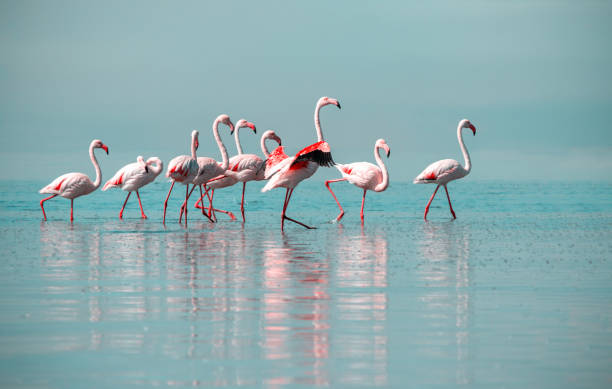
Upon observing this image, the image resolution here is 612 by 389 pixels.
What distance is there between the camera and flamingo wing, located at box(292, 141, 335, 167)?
13531mm

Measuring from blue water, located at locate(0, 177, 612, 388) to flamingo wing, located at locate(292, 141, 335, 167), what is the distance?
2.23 meters

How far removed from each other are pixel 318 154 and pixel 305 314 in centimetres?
782

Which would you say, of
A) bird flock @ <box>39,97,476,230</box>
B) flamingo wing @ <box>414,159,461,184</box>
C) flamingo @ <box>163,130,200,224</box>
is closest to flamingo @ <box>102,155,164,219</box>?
bird flock @ <box>39,97,476,230</box>

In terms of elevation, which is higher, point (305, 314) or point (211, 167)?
point (211, 167)

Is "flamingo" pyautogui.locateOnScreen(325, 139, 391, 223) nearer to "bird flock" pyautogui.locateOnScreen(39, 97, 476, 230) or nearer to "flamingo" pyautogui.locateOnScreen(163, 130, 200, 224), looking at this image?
"bird flock" pyautogui.locateOnScreen(39, 97, 476, 230)

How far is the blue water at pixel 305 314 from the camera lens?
432 centimetres

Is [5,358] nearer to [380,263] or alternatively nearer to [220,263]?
[220,263]

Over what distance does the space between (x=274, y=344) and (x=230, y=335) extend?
0.39 metres

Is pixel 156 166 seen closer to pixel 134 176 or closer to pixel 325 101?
pixel 134 176

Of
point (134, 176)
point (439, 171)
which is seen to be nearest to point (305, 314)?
point (134, 176)

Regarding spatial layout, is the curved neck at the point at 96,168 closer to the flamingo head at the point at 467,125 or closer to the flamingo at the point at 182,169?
the flamingo at the point at 182,169

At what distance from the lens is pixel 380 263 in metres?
9.22

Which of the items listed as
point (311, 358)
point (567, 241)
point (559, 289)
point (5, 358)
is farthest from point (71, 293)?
point (567, 241)

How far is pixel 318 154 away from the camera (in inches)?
534
